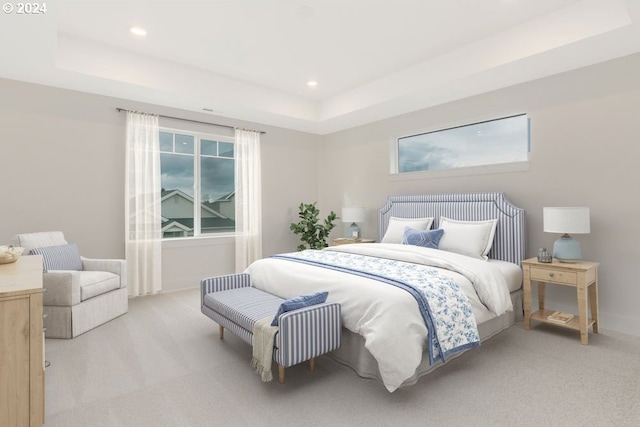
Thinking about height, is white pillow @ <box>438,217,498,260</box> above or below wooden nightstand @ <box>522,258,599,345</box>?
above

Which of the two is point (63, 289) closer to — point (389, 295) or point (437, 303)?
point (389, 295)

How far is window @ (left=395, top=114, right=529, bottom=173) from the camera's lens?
13.2ft

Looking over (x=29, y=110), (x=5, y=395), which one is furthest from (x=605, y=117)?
(x=29, y=110)

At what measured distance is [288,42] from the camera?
3635mm

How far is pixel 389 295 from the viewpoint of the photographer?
226 centimetres

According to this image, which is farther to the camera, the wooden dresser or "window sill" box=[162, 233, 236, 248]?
"window sill" box=[162, 233, 236, 248]

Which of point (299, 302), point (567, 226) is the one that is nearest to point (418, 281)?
point (299, 302)

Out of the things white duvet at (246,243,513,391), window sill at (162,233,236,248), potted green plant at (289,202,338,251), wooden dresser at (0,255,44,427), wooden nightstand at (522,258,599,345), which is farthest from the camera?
potted green plant at (289,202,338,251)

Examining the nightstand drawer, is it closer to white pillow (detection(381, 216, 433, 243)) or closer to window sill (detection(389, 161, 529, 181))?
window sill (detection(389, 161, 529, 181))

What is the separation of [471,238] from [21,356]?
3.76 m

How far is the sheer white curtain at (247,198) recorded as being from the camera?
17.9ft

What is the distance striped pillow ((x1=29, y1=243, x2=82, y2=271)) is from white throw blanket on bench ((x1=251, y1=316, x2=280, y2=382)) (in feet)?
7.68

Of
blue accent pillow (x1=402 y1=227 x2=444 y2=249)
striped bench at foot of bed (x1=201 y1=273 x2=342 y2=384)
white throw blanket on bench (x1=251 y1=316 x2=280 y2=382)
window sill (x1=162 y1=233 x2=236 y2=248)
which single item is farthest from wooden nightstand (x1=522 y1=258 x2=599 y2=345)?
window sill (x1=162 y1=233 x2=236 y2=248)

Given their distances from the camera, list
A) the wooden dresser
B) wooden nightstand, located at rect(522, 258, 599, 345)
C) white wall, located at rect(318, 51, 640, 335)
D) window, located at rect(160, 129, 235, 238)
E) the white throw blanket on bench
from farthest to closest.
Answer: window, located at rect(160, 129, 235, 238) → white wall, located at rect(318, 51, 640, 335) → wooden nightstand, located at rect(522, 258, 599, 345) → the white throw blanket on bench → the wooden dresser
